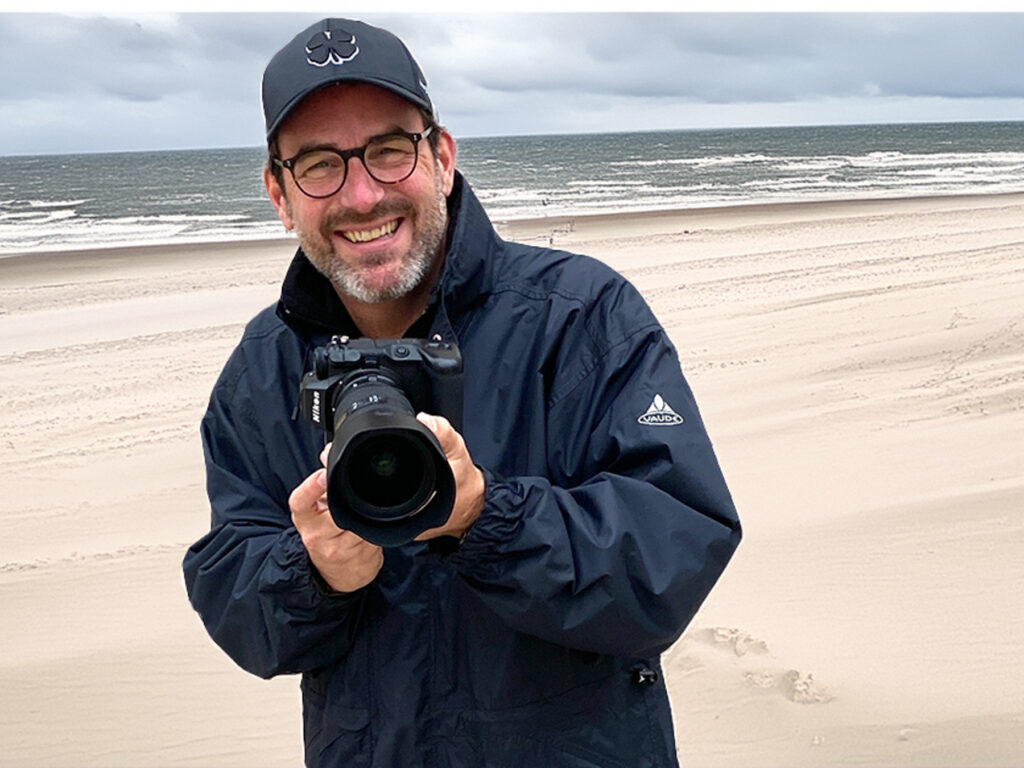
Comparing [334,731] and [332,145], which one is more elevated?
[332,145]

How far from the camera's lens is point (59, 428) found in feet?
22.1

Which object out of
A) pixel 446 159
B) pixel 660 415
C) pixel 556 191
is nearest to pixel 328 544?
pixel 660 415

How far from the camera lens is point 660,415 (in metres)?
1.48

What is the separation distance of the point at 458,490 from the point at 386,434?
19cm

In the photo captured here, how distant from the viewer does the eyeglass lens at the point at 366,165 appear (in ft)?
5.46

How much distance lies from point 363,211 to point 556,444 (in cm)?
51

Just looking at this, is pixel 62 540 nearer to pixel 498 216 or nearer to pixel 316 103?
pixel 316 103

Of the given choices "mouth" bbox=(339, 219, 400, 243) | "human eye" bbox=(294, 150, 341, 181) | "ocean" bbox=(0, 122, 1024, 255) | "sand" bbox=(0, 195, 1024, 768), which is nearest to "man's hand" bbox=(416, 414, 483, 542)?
"mouth" bbox=(339, 219, 400, 243)

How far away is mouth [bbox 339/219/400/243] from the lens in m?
1.66

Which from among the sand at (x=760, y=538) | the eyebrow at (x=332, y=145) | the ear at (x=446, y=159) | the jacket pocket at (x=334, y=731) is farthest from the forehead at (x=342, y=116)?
the sand at (x=760, y=538)

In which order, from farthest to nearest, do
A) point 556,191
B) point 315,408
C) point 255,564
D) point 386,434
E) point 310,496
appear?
point 556,191, point 255,564, point 315,408, point 310,496, point 386,434

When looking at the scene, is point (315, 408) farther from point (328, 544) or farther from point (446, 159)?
point (446, 159)

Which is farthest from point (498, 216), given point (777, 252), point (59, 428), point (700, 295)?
point (59, 428)

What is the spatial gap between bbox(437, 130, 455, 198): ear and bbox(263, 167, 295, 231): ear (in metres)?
0.28
